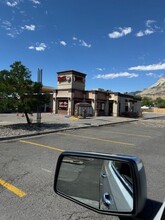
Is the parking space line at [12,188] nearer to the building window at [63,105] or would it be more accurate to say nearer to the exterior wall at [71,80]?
the exterior wall at [71,80]

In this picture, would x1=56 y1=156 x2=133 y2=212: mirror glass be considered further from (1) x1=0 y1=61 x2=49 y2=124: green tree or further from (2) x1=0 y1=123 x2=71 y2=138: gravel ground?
(1) x1=0 y1=61 x2=49 y2=124: green tree

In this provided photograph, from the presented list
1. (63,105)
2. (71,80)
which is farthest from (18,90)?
(63,105)

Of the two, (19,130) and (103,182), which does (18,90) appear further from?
(103,182)

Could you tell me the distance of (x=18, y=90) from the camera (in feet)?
47.1

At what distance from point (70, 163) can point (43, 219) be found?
1.15m

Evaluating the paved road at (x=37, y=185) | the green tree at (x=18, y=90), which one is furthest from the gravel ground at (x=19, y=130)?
the paved road at (x=37, y=185)

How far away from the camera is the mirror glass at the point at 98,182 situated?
6.46ft

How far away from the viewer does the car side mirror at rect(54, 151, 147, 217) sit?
6.10ft

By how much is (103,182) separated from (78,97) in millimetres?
30441

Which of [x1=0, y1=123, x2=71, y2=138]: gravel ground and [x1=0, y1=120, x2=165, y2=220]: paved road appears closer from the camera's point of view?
[x1=0, y1=120, x2=165, y2=220]: paved road

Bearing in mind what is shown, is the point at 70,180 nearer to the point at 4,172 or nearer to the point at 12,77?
the point at 4,172

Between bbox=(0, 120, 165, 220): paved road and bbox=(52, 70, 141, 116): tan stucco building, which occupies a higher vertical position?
bbox=(52, 70, 141, 116): tan stucco building

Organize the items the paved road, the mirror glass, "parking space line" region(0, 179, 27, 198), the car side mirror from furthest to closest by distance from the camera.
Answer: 1. "parking space line" region(0, 179, 27, 198)
2. the paved road
3. the mirror glass
4. the car side mirror

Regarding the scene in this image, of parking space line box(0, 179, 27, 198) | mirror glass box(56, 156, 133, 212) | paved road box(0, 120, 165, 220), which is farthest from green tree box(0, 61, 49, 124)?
mirror glass box(56, 156, 133, 212)
